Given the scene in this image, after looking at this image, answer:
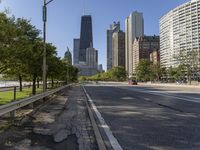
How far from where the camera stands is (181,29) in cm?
17312

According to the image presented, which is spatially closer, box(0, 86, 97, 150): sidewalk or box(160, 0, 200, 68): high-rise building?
box(0, 86, 97, 150): sidewalk

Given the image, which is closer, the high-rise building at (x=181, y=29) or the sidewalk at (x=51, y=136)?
the sidewalk at (x=51, y=136)

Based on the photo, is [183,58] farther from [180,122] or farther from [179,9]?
[180,122]

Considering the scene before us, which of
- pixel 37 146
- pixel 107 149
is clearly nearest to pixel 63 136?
pixel 37 146

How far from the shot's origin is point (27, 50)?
76.5 feet

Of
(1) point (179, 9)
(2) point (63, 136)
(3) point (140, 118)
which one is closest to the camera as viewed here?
(2) point (63, 136)

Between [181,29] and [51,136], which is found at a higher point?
[181,29]

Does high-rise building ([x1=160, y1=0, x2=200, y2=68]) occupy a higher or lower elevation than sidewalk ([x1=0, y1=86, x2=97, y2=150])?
higher

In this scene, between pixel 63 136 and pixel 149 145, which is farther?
pixel 63 136

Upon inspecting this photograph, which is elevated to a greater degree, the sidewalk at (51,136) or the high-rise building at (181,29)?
the high-rise building at (181,29)

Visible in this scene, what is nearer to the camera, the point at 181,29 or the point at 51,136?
the point at 51,136

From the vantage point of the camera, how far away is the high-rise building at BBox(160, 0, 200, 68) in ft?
524

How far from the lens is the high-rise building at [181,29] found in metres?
160

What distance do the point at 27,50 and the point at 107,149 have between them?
1641cm
